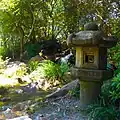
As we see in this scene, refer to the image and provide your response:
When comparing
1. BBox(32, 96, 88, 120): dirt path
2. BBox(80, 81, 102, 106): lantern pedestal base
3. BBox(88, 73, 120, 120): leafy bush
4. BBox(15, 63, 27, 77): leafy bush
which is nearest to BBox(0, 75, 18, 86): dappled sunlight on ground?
BBox(15, 63, 27, 77): leafy bush

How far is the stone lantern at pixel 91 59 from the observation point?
4629 millimetres

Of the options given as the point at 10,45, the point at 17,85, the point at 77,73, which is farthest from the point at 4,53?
the point at 77,73

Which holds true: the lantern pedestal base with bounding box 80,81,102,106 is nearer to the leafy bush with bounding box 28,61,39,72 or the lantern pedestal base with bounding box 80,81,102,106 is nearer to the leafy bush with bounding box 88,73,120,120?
the leafy bush with bounding box 88,73,120,120

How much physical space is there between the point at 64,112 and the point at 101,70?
97cm

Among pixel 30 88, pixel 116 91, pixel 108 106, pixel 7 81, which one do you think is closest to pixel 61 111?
pixel 108 106

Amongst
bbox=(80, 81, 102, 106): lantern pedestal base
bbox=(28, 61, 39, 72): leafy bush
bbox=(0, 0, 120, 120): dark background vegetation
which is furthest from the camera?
bbox=(28, 61, 39, 72): leafy bush

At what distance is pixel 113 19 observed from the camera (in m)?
8.56

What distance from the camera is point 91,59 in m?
4.91

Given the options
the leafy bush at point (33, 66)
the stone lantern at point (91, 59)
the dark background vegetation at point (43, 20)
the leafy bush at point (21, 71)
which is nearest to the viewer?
the stone lantern at point (91, 59)

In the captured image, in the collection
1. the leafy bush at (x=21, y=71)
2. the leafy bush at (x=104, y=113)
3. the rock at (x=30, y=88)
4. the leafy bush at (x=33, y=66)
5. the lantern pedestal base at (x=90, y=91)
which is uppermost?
the lantern pedestal base at (x=90, y=91)

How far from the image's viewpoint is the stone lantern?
4.63 m

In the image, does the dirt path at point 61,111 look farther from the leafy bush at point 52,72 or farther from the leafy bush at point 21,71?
the leafy bush at point 21,71

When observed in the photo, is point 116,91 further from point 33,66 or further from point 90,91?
point 33,66

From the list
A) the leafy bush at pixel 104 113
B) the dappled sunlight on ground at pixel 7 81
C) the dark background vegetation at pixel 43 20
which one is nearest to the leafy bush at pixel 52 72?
the dappled sunlight on ground at pixel 7 81
